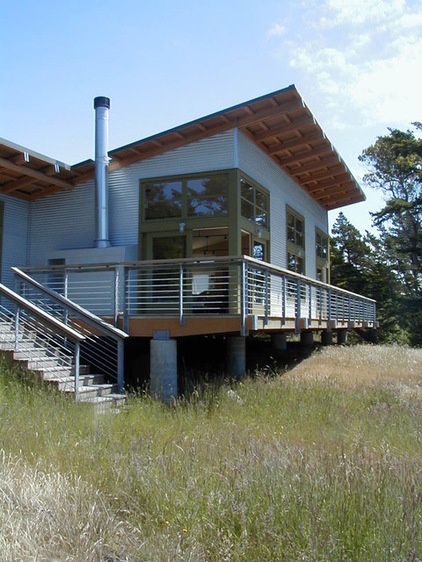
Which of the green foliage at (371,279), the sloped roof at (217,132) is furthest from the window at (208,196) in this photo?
the green foliage at (371,279)

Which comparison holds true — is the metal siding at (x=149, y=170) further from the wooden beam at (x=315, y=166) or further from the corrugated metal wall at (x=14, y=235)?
the wooden beam at (x=315, y=166)

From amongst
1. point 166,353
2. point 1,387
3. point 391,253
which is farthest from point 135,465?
point 391,253

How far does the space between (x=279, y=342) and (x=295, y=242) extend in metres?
4.34

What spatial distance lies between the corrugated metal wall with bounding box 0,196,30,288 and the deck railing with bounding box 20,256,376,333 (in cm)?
100

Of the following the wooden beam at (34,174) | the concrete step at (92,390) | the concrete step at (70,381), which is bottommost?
the concrete step at (92,390)

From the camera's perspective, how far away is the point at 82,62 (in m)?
9.95

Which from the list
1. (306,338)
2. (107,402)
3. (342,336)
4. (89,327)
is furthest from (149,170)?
(342,336)

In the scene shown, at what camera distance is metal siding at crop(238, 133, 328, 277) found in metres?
14.4

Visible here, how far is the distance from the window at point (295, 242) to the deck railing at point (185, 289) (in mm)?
1908

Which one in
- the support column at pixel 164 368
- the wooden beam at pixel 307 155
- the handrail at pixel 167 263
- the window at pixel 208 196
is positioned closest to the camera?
the support column at pixel 164 368

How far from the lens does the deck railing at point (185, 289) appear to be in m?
10.8

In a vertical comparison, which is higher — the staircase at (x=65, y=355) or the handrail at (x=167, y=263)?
the handrail at (x=167, y=263)

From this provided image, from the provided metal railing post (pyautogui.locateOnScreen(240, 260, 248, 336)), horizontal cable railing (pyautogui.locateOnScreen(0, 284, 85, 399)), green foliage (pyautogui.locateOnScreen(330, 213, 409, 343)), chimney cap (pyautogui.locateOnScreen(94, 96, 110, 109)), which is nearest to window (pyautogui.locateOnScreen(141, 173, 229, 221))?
chimney cap (pyautogui.locateOnScreen(94, 96, 110, 109))

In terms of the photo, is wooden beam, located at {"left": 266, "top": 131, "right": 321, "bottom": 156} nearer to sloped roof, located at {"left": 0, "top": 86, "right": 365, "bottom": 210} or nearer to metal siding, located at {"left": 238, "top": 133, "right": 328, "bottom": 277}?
sloped roof, located at {"left": 0, "top": 86, "right": 365, "bottom": 210}
